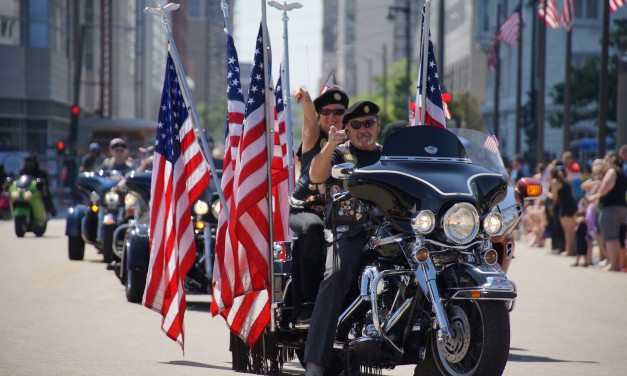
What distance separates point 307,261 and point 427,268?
111 cm

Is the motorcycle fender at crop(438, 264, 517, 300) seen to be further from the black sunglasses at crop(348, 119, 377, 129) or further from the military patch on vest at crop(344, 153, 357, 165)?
the black sunglasses at crop(348, 119, 377, 129)

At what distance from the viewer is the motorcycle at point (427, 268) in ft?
22.9

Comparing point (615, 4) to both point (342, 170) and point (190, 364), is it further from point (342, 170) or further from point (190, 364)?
point (342, 170)

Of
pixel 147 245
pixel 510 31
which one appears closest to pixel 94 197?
pixel 147 245

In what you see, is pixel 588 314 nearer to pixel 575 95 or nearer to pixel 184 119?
pixel 184 119

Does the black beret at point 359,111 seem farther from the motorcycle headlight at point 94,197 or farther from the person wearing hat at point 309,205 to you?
A: the motorcycle headlight at point 94,197

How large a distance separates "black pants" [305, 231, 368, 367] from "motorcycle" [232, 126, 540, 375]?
3.0 inches

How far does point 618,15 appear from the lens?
218ft

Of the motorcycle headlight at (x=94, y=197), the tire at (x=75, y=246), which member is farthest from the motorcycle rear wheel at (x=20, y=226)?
the motorcycle headlight at (x=94, y=197)

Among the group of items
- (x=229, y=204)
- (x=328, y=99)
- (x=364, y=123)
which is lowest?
(x=229, y=204)

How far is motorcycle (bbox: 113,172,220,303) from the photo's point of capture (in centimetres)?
1358

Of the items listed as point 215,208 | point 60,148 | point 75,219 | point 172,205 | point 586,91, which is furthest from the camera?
point 60,148

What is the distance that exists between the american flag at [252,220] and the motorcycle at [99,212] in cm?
889

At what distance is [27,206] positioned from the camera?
93.1 feet
